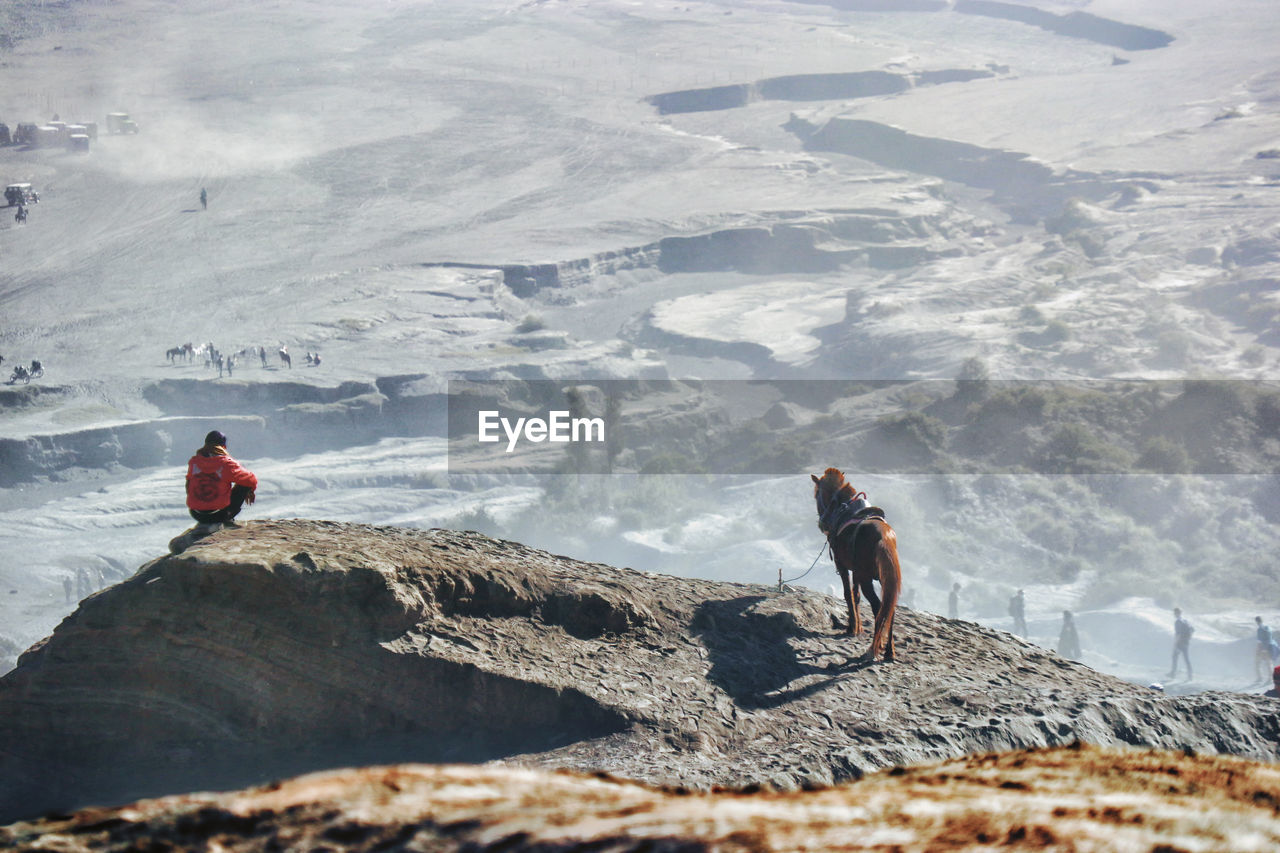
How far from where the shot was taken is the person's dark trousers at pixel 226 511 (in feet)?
24.4

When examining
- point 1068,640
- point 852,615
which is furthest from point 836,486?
point 1068,640

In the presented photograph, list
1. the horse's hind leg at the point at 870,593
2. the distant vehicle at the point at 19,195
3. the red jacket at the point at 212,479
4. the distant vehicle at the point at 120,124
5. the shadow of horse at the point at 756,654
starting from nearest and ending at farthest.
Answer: the shadow of horse at the point at 756,654 → the red jacket at the point at 212,479 → the horse's hind leg at the point at 870,593 → the distant vehicle at the point at 19,195 → the distant vehicle at the point at 120,124

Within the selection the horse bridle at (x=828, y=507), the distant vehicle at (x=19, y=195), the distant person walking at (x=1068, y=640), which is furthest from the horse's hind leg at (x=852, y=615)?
the distant vehicle at (x=19, y=195)

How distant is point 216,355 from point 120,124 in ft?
153

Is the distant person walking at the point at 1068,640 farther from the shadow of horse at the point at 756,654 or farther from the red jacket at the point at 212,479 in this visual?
the red jacket at the point at 212,479

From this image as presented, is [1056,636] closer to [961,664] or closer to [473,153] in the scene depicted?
[961,664]

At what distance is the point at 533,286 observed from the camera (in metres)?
63.2

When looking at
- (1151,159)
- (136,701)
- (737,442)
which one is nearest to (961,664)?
(136,701)

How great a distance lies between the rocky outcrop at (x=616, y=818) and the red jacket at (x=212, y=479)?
607 cm

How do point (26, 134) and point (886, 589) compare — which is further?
point (26, 134)

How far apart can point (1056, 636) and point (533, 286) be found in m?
42.1

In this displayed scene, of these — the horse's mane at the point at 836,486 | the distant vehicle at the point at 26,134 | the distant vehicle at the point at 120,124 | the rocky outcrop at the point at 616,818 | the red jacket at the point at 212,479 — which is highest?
the distant vehicle at the point at 120,124

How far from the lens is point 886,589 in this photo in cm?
784

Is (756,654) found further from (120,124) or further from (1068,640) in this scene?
(120,124)
